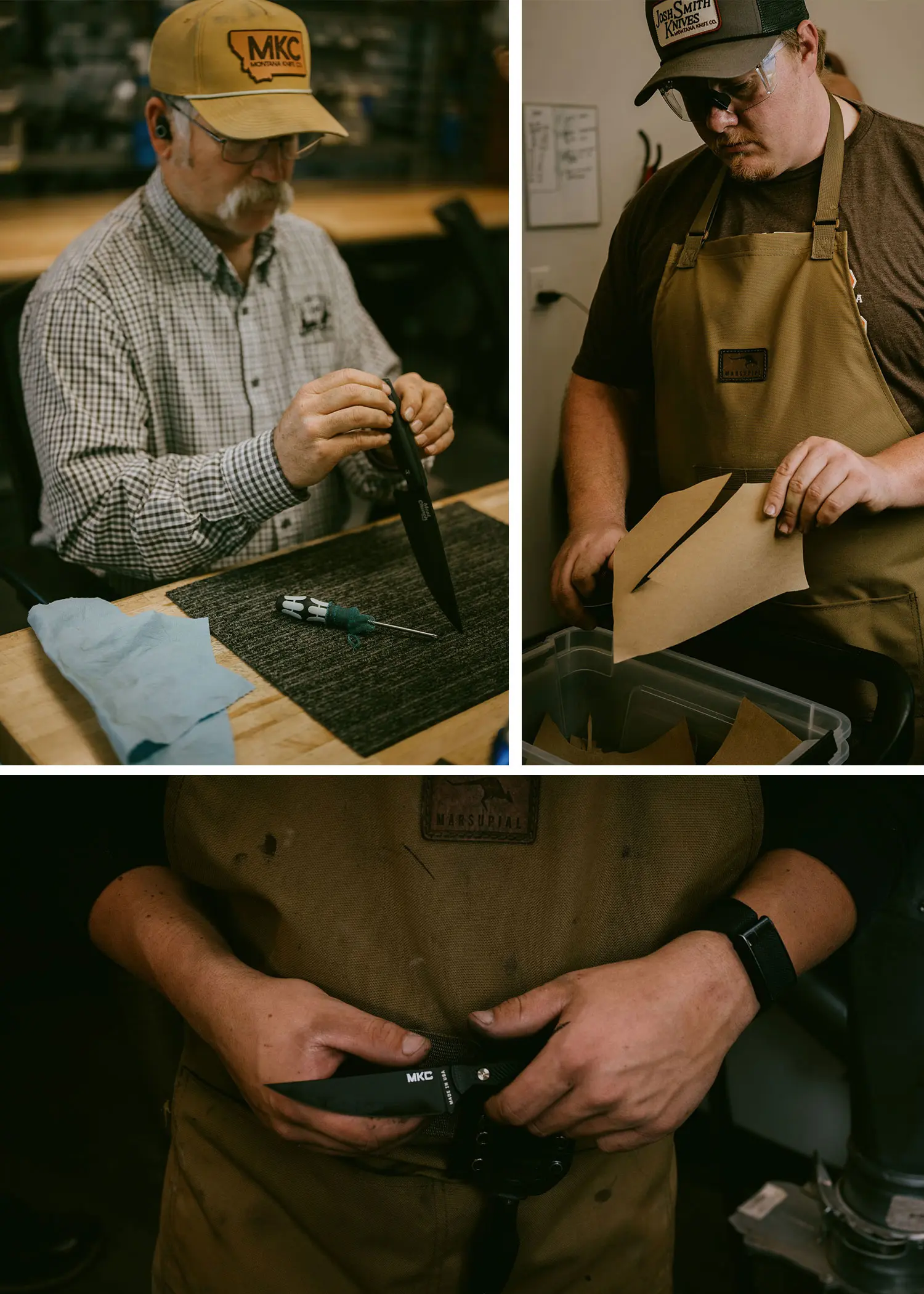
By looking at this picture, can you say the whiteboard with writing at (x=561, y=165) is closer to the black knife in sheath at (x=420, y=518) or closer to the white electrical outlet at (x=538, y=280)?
the white electrical outlet at (x=538, y=280)

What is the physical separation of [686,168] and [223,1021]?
0.96m

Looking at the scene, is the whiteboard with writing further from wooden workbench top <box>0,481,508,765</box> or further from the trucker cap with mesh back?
wooden workbench top <box>0,481,508,765</box>

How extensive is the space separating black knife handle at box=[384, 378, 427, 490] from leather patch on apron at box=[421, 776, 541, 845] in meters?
0.33

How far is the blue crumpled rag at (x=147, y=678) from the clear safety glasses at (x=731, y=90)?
2.28 feet

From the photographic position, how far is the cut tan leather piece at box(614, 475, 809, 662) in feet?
3.09

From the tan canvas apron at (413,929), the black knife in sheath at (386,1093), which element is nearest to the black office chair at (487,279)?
the tan canvas apron at (413,929)

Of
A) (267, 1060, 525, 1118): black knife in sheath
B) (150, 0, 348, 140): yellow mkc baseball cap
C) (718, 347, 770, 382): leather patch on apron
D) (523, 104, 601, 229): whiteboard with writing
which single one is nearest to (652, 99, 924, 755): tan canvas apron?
(718, 347, 770, 382): leather patch on apron

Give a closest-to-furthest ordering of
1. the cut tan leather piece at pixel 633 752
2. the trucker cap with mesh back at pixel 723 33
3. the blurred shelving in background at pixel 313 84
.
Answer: the trucker cap with mesh back at pixel 723 33 → the blurred shelving in background at pixel 313 84 → the cut tan leather piece at pixel 633 752

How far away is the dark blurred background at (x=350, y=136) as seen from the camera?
100 cm

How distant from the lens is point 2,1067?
80.0 inches

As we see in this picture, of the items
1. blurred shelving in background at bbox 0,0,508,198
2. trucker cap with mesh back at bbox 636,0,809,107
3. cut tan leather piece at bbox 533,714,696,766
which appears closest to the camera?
trucker cap with mesh back at bbox 636,0,809,107

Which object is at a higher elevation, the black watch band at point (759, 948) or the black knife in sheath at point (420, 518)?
the black knife in sheath at point (420, 518)

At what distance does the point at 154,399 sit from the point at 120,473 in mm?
100

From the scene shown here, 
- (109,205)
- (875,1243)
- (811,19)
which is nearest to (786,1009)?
(875,1243)
